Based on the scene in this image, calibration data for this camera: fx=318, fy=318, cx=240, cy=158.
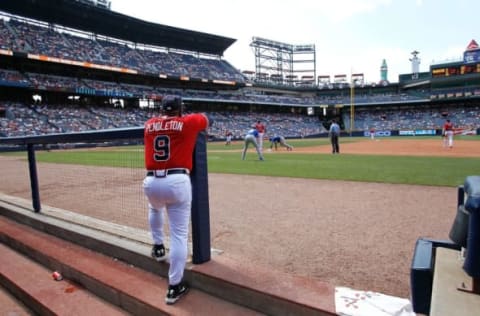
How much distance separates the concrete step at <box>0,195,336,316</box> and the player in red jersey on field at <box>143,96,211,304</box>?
244 mm

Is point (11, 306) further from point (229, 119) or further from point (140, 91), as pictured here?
point (229, 119)

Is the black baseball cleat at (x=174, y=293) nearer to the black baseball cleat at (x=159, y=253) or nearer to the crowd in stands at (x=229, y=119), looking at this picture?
the black baseball cleat at (x=159, y=253)

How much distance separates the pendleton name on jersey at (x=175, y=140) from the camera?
249 centimetres

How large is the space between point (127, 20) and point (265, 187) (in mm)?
47777

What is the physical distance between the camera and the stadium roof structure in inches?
1582

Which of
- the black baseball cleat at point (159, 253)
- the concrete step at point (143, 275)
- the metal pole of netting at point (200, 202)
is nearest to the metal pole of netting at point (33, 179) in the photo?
the concrete step at point (143, 275)

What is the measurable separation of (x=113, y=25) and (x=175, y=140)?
5263 centimetres

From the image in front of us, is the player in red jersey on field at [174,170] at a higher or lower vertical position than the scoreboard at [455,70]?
lower

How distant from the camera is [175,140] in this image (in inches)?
98.6

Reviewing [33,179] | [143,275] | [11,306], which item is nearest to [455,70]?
[33,179]

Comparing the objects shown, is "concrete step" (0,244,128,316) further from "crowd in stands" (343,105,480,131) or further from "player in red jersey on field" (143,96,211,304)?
"crowd in stands" (343,105,480,131)

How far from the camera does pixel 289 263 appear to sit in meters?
2.99

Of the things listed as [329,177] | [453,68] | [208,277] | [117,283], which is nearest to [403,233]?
[208,277]

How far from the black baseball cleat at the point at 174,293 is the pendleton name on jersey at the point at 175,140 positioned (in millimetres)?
962
